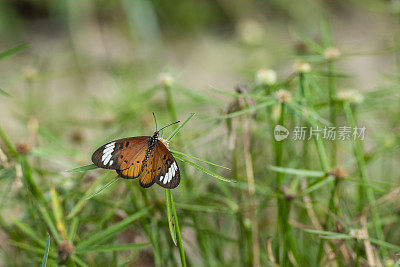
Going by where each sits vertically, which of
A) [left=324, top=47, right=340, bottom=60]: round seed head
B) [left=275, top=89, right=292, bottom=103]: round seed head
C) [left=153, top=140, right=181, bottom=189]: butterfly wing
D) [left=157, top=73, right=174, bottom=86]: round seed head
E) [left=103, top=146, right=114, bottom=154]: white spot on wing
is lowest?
[left=153, top=140, right=181, bottom=189]: butterfly wing

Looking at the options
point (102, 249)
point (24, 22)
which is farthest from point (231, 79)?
point (102, 249)

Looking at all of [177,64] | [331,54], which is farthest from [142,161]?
[177,64]

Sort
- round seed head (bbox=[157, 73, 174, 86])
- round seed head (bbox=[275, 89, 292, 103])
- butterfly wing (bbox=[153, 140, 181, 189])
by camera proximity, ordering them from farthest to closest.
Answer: round seed head (bbox=[157, 73, 174, 86]) → round seed head (bbox=[275, 89, 292, 103]) → butterfly wing (bbox=[153, 140, 181, 189])

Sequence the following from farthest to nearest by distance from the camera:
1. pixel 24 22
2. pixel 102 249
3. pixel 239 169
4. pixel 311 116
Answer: pixel 24 22
pixel 239 169
pixel 311 116
pixel 102 249

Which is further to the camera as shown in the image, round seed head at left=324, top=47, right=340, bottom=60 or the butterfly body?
round seed head at left=324, top=47, right=340, bottom=60

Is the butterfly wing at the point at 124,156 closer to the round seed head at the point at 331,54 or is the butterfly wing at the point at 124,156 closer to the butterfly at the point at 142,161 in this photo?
the butterfly at the point at 142,161

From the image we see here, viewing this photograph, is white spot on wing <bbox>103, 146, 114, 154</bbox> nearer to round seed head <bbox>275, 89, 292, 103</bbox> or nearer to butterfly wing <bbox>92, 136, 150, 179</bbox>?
butterfly wing <bbox>92, 136, 150, 179</bbox>

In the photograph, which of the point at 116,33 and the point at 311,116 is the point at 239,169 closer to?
the point at 311,116

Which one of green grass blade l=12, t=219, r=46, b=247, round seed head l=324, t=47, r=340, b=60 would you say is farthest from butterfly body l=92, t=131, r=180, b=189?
round seed head l=324, t=47, r=340, b=60
